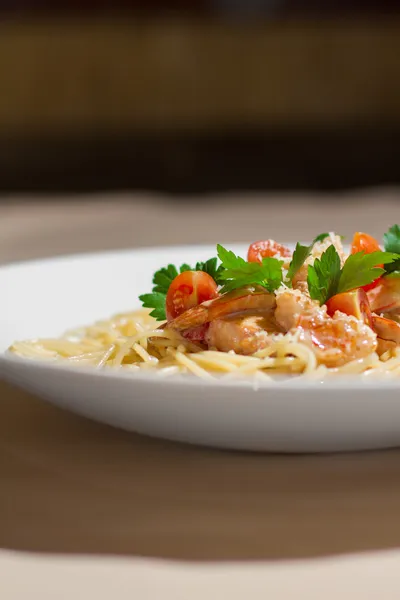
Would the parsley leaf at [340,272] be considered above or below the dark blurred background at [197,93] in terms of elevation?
below

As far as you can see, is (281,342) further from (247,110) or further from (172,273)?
(247,110)

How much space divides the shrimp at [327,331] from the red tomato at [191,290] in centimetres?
18

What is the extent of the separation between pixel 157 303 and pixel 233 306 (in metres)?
0.26

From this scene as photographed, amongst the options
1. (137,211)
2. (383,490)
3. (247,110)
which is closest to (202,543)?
(383,490)

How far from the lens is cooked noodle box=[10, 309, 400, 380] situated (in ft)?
5.16

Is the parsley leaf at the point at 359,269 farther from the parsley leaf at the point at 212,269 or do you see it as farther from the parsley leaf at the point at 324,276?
the parsley leaf at the point at 212,269

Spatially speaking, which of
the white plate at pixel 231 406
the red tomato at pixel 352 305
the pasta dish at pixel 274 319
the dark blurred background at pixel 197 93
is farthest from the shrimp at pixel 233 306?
the dark blurred background at pixel 197 93

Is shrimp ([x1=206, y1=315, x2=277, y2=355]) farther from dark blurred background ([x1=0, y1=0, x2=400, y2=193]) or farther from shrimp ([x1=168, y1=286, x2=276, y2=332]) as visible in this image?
dark blurred background ([x1=0, y1=0, x2=400, y2=193])

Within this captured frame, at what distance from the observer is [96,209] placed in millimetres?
4484

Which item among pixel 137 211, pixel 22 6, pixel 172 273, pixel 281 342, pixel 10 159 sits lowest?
pixel 281 342

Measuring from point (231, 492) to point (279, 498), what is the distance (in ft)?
0.23

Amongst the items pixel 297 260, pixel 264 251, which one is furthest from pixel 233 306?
pixel 264 251

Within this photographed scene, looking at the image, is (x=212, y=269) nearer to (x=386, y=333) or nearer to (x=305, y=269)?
(x=305, y=269)

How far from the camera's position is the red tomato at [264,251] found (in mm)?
1906
